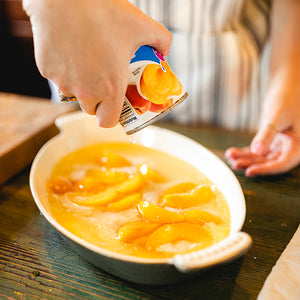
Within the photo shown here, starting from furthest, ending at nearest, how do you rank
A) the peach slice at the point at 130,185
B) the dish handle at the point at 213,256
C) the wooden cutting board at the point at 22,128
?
the wooden cutting board at the point at 22,128, the peach slice at the point at 130,185, the dish handle at the point at 213,256

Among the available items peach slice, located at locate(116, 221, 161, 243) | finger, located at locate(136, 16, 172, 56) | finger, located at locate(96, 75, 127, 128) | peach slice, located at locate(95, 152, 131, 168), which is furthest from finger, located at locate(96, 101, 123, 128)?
peach slice, located at locate(95, 152, 131, 168)

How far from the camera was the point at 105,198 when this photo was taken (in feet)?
2.59

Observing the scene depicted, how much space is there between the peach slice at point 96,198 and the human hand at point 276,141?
41 centimetres

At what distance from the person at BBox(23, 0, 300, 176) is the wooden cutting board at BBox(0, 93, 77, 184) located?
45cm

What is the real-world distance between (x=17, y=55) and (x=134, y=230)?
2281 mm

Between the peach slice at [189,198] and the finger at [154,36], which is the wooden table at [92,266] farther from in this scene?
the finger at [154,36]

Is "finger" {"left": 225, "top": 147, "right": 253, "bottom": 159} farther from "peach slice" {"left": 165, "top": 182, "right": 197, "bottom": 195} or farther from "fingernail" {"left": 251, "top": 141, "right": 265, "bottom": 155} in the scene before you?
"peach slice" {"left": 165, "top": 182, "right": 197, "bottom": 195}

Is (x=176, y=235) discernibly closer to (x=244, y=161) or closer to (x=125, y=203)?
(x=125, y=203)

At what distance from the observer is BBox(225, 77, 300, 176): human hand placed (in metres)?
0.98

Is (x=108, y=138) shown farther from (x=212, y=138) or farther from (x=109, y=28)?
(x=109, y=28)

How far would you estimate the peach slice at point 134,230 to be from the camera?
68 centimetres

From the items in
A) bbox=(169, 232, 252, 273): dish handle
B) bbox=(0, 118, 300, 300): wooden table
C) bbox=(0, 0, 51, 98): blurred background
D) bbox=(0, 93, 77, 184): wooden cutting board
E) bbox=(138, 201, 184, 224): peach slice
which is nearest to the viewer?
bbox=(169, 232, 252, 273): dish handle

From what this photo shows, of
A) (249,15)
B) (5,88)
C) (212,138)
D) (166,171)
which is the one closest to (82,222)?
(166,171)

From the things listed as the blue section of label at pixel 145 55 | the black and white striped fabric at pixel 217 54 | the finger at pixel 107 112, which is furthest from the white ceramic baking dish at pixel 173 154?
the black and white striped fabric at pixel 217 54
